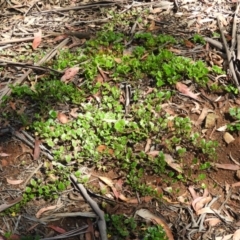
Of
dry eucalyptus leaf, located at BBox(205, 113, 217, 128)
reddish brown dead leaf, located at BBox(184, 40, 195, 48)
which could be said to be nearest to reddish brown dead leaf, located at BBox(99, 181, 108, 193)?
dry eucalyptus leaf, located at BBox(205, 113, 217, 128)

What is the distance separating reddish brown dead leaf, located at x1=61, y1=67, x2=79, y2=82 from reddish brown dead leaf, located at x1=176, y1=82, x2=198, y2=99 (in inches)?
34.9

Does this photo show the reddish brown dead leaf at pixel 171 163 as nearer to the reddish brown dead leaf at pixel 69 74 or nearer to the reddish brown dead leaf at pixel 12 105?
the reddish brown dead leaf at pixel 69 74

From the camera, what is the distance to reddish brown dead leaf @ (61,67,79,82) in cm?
407

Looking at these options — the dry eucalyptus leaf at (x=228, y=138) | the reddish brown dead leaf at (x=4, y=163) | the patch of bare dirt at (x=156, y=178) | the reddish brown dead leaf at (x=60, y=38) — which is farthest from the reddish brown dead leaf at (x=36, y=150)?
the dry eucalyptus leaf at (x=228, y=138)

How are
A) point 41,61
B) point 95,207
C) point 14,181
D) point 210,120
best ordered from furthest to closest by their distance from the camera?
point 41,61, point 210,120, point 14,181, point 95,207

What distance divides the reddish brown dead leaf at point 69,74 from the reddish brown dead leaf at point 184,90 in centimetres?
89

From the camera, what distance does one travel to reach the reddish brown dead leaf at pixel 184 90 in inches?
154

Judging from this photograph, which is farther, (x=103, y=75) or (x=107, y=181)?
(x=103, y=75)

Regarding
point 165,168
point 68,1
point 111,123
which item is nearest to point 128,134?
point 111,123

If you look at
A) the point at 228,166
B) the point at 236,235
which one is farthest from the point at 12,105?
the point at 236,235

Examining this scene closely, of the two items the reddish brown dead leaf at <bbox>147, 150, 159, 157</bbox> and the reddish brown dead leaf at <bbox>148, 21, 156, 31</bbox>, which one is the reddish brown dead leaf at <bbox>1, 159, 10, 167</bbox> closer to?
the reddish brown dead leaf at <bbox>147, 150, 159, 157</bbox>

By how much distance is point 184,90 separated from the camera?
3.95 meters

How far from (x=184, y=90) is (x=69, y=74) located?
0.99m

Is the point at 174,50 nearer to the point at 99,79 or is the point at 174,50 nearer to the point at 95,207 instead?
the point at 99,79
